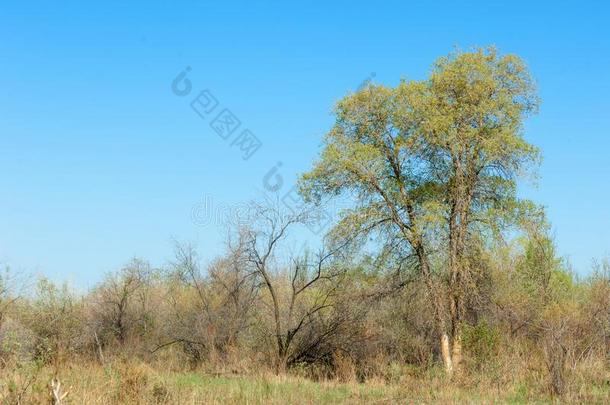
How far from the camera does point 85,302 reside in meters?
35.3

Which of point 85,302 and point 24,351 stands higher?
point 85,302

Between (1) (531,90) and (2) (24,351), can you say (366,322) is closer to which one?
(1) (531,90)

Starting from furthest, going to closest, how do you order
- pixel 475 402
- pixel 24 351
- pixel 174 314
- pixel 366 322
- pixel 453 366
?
pixel 174 314, pixel 366 322, pixel 24 351, pixel 453 366, pixel 475 402

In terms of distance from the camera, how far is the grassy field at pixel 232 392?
13.9 metres

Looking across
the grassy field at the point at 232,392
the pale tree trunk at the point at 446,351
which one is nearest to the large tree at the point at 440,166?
the pale tree trunk at the point at 446,351

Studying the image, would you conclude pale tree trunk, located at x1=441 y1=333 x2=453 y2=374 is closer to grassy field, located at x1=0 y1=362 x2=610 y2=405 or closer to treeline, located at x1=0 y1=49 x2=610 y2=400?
treeline, located at x1=0 y1=49 x2=610 y2=400

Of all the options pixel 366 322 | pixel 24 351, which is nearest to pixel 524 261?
pixel 366 322

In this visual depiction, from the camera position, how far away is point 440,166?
86.1 ft

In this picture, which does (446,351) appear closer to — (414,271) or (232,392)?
(414,271)

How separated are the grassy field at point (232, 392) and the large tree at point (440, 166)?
661 cm

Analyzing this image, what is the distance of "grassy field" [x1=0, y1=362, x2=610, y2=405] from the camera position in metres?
13.9

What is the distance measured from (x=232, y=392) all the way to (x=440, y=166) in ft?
45.0

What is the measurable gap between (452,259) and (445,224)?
4.51ft

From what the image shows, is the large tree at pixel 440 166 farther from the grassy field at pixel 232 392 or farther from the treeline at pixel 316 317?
the grassy field at pixel 232 392
